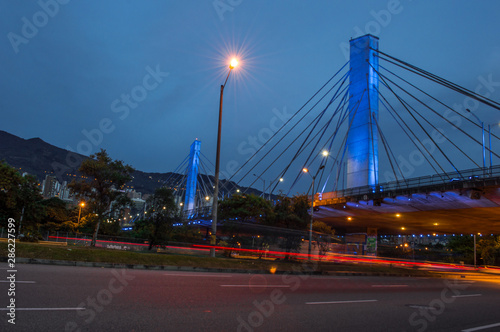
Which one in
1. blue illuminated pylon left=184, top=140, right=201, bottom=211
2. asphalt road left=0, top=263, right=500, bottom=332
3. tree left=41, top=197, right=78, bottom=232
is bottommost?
asphalt road left=0, top=263, right=500, bottom=332

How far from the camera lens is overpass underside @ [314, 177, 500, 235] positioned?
37.3 metres

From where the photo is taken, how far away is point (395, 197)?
143 feet

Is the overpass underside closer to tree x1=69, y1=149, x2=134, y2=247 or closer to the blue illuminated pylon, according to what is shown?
tree x1=69, y1=149, x2=134, y2=247

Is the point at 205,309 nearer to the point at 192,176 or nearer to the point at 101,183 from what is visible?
the point at 101,183

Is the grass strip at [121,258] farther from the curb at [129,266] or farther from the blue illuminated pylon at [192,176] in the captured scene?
the blue illuminated pylon at [192,176]

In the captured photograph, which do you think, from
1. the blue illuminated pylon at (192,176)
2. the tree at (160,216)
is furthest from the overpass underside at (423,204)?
the blue illuminated pylon at (192,176)

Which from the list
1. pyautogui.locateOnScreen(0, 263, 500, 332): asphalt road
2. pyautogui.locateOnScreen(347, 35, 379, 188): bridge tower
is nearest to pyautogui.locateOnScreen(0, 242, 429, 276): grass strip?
pyautogui.locateOnScreen(0, 263, 500, 332): asphalt road

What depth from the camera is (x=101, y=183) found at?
27312mm

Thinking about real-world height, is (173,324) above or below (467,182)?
below

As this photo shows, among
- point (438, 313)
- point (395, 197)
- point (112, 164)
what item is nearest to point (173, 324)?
point (438, 313)

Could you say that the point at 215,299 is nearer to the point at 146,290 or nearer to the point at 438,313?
the point at 146,290

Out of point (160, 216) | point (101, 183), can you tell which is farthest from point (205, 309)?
point (160, 216)

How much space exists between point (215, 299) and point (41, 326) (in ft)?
13.2

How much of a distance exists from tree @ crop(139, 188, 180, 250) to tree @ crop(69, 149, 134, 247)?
17.2ft
